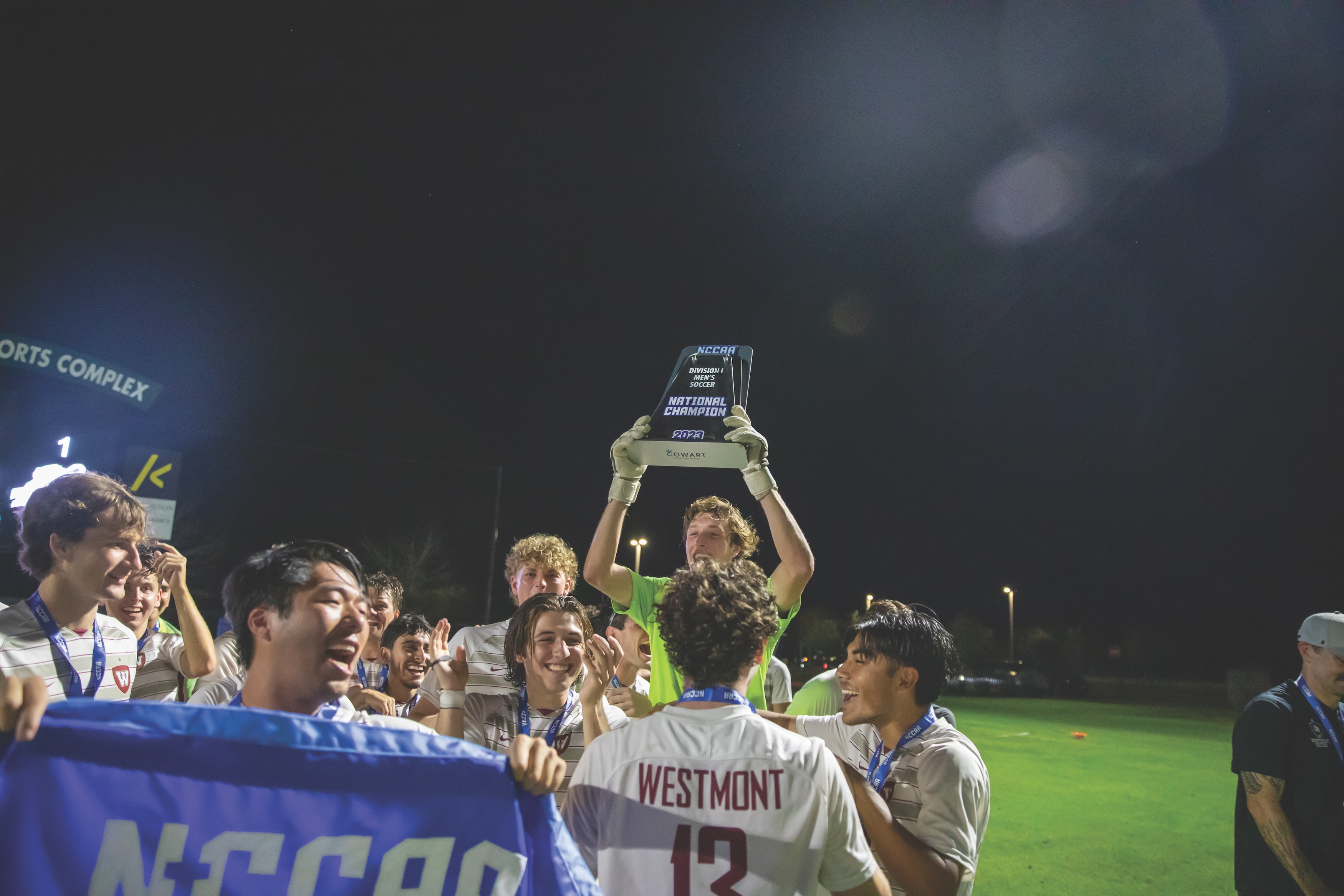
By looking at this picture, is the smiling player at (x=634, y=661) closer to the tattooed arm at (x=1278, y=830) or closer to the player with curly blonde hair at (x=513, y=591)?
the player with curly blonde hair at (x=513, y=591)

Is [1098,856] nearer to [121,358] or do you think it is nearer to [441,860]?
[441,860]

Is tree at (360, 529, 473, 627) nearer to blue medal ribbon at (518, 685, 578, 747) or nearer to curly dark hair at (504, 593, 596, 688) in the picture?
curly dark hair at (504, 593, 596, 688)

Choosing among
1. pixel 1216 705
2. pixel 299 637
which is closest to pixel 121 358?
pixel 299 637

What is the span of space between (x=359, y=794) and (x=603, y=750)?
0.64 meters

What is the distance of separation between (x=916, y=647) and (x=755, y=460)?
4.73ft

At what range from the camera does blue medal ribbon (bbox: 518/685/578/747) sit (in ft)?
11.5

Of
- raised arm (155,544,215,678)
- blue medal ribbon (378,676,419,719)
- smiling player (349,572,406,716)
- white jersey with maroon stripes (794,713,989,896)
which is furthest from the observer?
smiling player (349,572,406,716)

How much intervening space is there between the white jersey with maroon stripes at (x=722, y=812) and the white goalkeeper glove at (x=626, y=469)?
212 centimetres

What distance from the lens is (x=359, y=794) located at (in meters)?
1.96

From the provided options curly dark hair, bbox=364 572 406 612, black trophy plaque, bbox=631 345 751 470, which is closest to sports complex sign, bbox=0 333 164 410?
curly dark hair, bbox=364 572 406 612

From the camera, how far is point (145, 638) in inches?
201

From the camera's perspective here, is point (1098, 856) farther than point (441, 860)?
Yes

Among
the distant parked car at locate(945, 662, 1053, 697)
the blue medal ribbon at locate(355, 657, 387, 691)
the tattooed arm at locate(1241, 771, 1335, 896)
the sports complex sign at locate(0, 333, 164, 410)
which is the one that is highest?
the sports complex sign at locate(0, 333, 164, 410)

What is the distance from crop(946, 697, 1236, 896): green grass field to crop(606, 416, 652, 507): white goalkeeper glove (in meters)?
4.75
